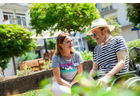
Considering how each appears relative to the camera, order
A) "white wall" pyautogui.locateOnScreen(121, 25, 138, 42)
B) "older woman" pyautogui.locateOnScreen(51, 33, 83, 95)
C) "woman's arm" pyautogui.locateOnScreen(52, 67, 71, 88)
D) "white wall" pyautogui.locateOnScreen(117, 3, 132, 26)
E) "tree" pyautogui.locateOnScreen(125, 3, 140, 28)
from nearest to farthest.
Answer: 1. "woman's arm" pyautogui.locateOnScreen(52, 67, 71, 88)
2. "older woman" pyautogui.locateOnScreen(51, 33, 83, 95)
3. "tree" pyautogui.locateOnScreen(125, 3, 140, 28)
4. "white wall" pyautogui.locateOnScreen(121, 25, 138, 42)
5. "white wall" pyautogui.locateOnScreen(117, 3, 132, 26)

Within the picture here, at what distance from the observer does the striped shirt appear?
2.10 meters

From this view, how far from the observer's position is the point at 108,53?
2.20m

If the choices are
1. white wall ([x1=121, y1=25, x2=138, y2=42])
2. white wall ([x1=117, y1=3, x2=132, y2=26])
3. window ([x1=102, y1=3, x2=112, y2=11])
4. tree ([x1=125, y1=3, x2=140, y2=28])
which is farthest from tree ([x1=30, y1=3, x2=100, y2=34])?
window ([x1=102, y1=3, x2=112, y2=11])

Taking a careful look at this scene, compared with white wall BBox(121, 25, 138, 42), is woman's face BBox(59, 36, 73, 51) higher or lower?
lower

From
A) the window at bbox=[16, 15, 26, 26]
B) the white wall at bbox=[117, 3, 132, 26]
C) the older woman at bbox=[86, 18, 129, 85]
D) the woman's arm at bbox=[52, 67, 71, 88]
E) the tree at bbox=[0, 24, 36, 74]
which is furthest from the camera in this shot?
the white wall at bbox=[117, 3, 132, 26]

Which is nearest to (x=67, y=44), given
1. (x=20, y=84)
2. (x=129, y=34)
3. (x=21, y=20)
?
(x=20, y=84)

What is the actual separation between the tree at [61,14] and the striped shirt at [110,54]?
402 cm

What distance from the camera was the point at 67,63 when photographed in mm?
2367

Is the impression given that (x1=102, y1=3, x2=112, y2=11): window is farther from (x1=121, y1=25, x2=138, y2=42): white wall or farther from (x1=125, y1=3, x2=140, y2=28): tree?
(x1=125, y1=3, x2=140, y2=28): tree

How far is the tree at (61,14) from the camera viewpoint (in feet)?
20.4

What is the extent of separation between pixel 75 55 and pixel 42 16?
4486mm

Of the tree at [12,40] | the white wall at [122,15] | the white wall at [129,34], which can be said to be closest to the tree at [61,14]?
the tree at [12,40]

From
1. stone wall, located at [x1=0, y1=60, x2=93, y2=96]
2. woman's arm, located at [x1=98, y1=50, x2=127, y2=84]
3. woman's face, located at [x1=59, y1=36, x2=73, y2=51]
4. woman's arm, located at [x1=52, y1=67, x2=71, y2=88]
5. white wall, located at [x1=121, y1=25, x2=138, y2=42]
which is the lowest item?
stone wall, located at [x1=0, y1=60, x2=93, y2=96]

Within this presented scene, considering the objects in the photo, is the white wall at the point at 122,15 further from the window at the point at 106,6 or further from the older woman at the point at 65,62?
the older woman at the point at 65,62
